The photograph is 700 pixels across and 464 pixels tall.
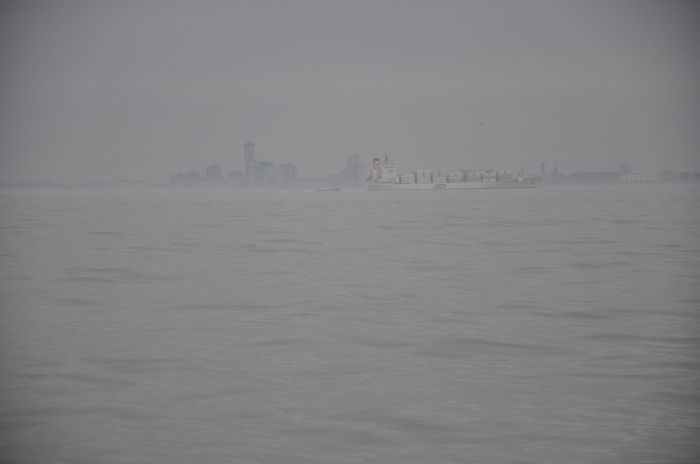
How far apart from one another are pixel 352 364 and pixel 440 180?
13093 centimetres

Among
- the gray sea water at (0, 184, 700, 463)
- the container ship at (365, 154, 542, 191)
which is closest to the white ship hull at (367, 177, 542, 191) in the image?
the container ship at (365, 154, 542, 191)

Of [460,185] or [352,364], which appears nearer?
[352,364]

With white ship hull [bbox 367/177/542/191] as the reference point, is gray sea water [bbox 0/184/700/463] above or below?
below

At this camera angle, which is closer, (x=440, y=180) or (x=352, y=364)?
(x=352, y=364)

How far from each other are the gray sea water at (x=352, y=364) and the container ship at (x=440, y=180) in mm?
120243

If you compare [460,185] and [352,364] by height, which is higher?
[460,185]

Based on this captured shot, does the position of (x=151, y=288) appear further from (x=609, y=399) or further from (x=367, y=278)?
(x=609, y=399)

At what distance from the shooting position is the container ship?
13050 cm

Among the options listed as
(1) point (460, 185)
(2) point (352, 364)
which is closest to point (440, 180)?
(1) point (460, 185)

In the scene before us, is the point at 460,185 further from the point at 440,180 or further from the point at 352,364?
the point at 352,364

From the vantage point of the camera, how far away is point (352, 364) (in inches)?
206

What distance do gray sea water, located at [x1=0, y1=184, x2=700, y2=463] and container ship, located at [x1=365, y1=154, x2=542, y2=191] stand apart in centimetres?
12024

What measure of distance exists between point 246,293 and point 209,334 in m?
2.62

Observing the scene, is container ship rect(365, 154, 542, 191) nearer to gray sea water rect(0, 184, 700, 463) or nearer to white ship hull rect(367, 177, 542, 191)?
white ship hull rect(367, 177, 542, 191)
